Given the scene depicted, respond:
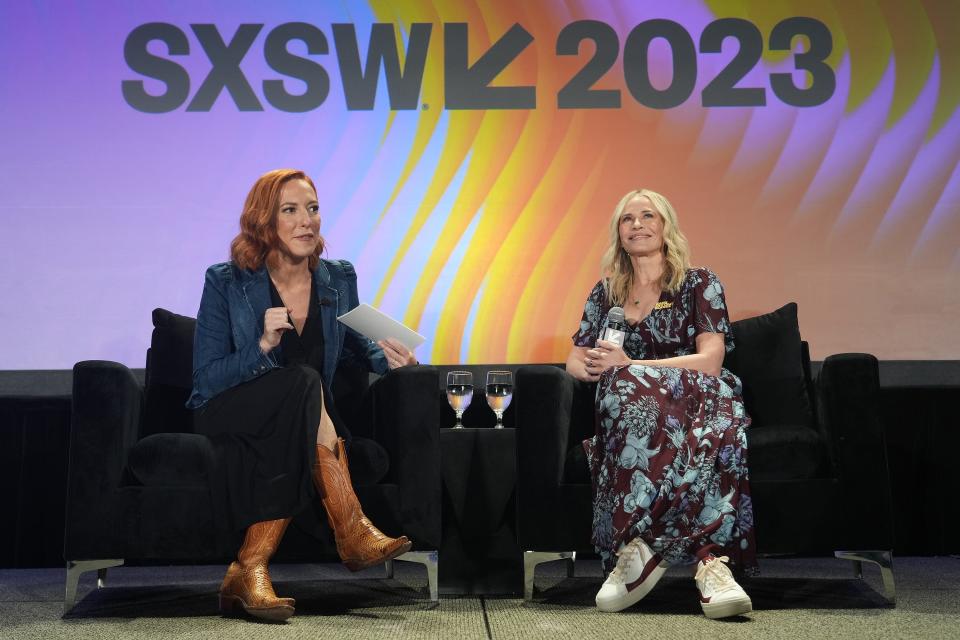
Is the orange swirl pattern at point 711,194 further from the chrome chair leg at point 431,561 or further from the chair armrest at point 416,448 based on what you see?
the chrome chair leg at point 431,561

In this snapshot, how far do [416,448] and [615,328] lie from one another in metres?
0.75

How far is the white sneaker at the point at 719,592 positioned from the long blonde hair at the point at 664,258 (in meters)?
0.94

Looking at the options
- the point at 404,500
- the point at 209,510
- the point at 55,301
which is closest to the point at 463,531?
the point at 404,500

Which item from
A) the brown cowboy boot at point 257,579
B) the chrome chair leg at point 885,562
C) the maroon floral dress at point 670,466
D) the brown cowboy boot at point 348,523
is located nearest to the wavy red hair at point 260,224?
the brown cowboy boot at point 348,523

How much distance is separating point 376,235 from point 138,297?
99 centimetres

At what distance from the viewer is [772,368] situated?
3.26m

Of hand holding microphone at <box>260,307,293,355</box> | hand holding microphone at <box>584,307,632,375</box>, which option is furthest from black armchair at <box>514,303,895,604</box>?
hand holding microphone at <box>260,307,293,355</box>

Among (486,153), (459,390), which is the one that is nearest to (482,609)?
(459,390)

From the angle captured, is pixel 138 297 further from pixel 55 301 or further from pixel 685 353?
pixel 685 353

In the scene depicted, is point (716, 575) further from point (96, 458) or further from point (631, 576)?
point (96, 458)

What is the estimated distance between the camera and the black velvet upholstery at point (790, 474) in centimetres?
A: 271

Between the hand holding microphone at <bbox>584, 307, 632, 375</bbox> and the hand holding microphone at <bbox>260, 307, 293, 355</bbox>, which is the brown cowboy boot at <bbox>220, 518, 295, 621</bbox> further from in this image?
the hand holding microphone at <bbox>584, 307, 632, 375</bbox>

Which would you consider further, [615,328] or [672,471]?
[615,328]

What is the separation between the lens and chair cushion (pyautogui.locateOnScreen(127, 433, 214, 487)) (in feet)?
8.76
